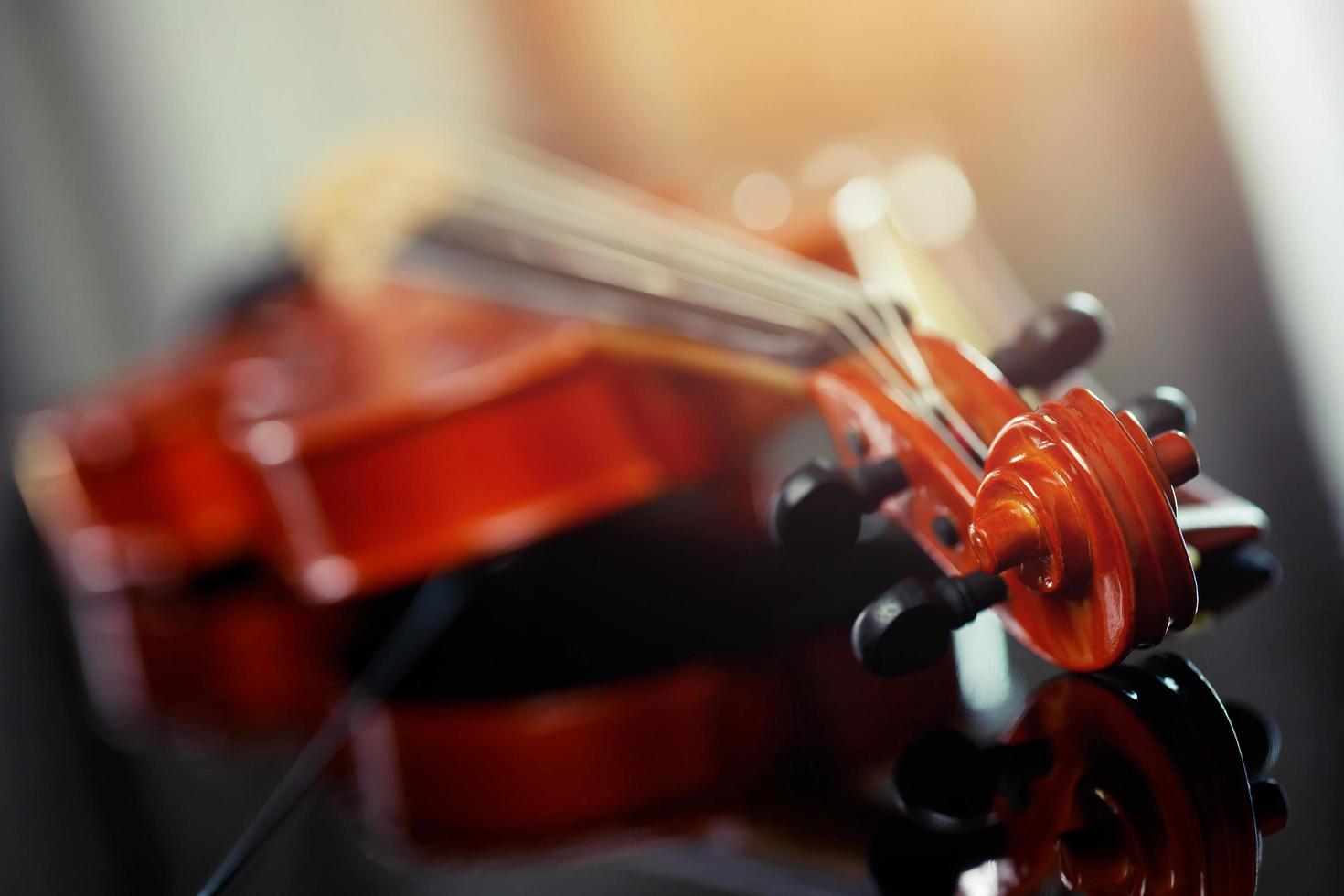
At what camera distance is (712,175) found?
5.05 feet

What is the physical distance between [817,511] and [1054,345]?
149 mm

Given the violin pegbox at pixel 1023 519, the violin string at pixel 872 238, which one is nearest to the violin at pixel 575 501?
the violin pegbox at pixel 1023 519

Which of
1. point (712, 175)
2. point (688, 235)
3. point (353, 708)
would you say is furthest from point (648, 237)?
point (712, 175)

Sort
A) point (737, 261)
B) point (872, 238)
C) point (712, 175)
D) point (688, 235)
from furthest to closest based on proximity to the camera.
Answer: point (712, 175) → point (872, 238) → point (688, 235) → point (737, 261)

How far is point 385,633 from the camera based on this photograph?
3.07 ft

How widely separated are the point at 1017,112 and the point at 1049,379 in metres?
1.78

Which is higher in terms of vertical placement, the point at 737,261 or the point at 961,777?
the point at 737,261

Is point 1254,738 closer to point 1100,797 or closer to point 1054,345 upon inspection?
point 1100,797

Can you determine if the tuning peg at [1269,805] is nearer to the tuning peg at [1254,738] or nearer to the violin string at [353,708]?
the tuning peg at [1254,738]

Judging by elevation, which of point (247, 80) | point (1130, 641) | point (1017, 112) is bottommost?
point (1017, 112)

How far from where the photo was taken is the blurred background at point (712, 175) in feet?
1.89

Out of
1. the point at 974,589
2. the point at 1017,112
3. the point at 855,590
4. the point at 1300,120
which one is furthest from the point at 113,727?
the point at 1017,112

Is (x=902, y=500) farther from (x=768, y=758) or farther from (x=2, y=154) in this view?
(x=2, y=154)

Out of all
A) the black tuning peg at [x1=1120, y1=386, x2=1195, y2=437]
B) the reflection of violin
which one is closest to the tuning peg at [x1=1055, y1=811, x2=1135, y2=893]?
the reflection of violin
